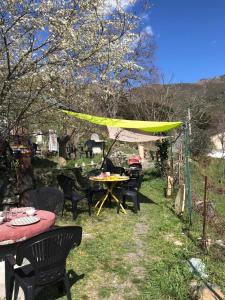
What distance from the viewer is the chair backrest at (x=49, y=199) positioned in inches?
189

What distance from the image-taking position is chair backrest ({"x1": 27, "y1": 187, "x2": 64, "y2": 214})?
15.8ft

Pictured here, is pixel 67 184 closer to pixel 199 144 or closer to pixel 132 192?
pixel 132 192

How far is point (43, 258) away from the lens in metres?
2.79

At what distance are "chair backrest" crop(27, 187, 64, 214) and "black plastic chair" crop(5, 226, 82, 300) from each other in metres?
1.74

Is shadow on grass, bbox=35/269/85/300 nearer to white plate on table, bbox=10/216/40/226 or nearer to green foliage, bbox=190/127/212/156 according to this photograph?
white plate on table, bbox=10/216/40/226

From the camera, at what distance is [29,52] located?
5.48m

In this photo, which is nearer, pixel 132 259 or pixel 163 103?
pixel 132 259

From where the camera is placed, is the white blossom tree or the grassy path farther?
the white blossom tree

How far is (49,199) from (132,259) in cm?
149

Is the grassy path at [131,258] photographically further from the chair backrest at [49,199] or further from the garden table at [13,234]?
the garden table at [13,234]

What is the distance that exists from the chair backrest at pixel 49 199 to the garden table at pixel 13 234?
3.77 ft

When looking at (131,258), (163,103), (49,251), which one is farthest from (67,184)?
(163,103)

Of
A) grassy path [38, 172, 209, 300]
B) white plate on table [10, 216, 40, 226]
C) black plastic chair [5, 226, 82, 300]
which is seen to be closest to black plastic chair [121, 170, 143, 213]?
grassy path [38, 172, 209, 300]

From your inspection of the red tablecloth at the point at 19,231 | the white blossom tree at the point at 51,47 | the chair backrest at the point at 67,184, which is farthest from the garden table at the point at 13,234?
the chair backrest at the point at 67,184
